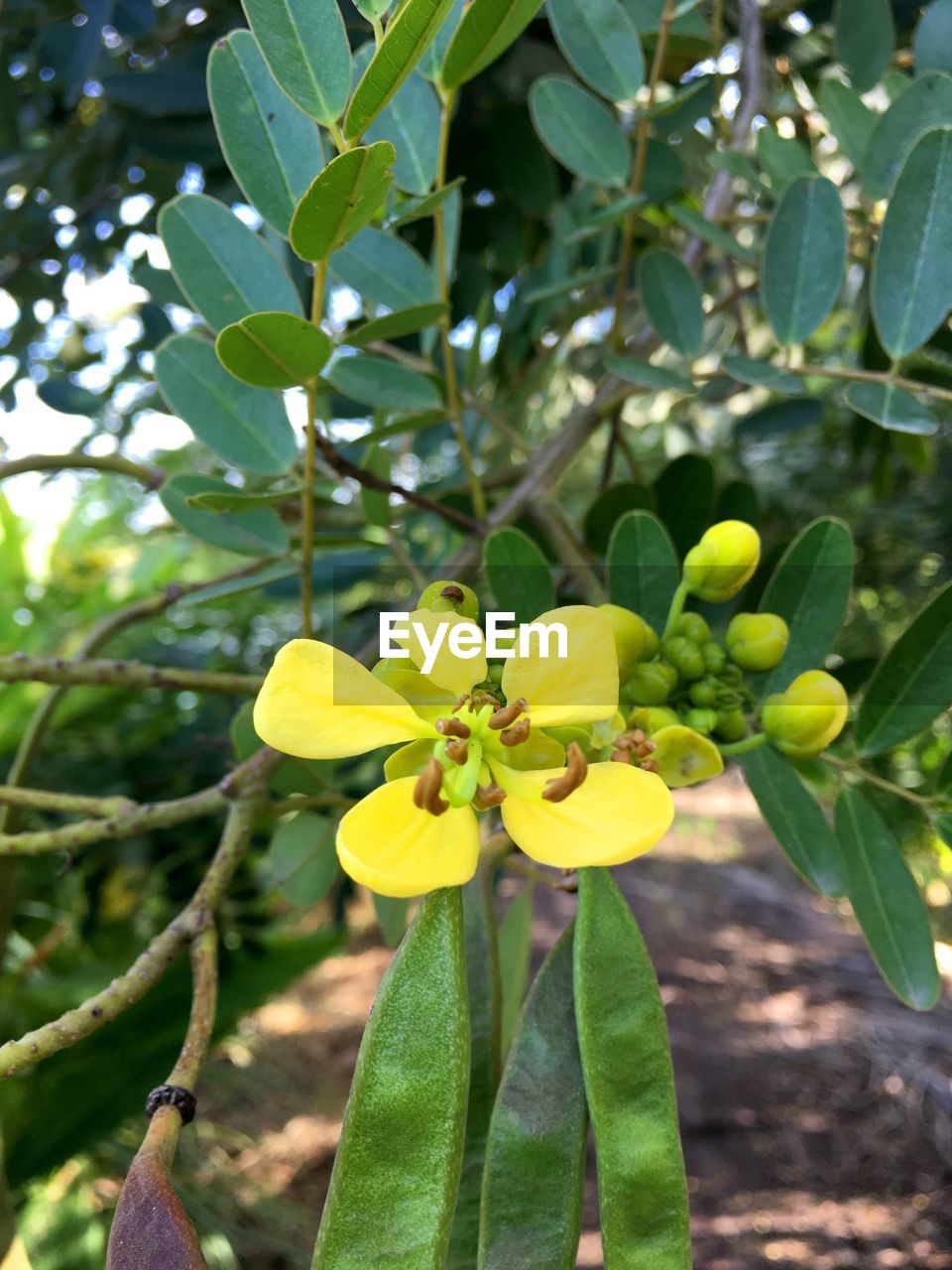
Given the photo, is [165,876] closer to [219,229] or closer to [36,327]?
[36,327]

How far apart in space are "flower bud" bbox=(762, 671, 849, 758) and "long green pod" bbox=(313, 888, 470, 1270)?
26 centimetres

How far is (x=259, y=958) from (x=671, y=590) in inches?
47.9

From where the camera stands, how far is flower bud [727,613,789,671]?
1.97 feet

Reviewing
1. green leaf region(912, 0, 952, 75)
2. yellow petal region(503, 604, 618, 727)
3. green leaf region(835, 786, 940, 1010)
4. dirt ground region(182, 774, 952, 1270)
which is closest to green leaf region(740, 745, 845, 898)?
green leaf region(835, 786, 940, 1010)

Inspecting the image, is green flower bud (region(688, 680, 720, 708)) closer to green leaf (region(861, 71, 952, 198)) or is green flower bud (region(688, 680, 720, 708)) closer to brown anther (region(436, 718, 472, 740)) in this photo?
brown anther (region(436, 718, 472, 740))

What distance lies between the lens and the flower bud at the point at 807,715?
1.85 ft

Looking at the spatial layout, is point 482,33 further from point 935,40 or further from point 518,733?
point 935,40

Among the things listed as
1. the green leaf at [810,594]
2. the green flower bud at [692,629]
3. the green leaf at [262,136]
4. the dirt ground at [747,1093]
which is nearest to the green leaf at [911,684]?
the green leaf at [810,594]

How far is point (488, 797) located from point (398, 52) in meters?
0.32

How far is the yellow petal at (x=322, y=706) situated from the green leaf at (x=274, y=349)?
0.17 m

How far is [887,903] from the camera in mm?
620

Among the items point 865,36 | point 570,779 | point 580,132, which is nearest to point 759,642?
point 570,779

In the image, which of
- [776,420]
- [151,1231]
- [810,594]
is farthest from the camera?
[776,420]

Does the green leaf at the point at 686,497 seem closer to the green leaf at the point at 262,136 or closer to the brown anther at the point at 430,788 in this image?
the green leaf at the point at 262,136
